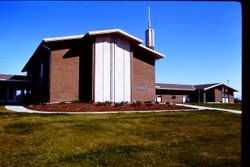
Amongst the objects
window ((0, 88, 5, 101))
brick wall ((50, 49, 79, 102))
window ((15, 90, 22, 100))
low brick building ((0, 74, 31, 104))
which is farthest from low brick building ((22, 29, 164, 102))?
window ((0, 88, 5, 101))

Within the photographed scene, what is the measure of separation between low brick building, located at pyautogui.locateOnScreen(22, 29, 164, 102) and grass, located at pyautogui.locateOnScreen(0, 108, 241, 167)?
12.1m

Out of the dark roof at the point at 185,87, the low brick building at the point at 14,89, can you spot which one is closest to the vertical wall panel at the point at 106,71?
the low brick building at the point at 14,89

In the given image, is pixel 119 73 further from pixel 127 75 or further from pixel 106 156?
pixel 106 156

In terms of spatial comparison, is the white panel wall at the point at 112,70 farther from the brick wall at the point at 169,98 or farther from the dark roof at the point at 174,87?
the brick wall at the point at 169,98

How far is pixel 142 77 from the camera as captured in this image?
33.8m

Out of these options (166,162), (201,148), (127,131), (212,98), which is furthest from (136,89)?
(212,98)

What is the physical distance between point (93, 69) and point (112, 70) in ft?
7.06

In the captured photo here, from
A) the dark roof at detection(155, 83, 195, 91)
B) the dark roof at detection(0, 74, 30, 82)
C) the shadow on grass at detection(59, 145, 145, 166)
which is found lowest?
the shadow on grass at detection(59, 145, 145, 166)

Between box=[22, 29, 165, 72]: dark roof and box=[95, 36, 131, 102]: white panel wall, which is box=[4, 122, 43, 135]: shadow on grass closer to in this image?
box=[95, 36, 131, 102]: white panel wall

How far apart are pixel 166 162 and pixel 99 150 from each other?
8.91 ft

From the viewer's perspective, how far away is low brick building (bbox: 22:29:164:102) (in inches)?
1168

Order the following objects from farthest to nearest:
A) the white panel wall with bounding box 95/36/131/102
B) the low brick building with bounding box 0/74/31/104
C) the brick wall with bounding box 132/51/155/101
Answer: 1. the low brick building with bounding box 0/74/31/104
2. the brick wall with bounding box 132/51/155/101
3. the white panel wall with bounding box 95/36/131/102

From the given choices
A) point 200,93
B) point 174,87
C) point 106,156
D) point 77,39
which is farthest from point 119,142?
point 200,93

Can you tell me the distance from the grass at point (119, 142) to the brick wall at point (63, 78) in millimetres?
11545
